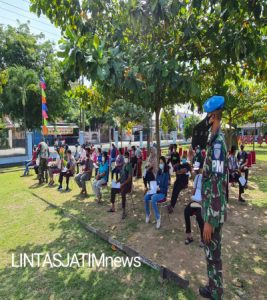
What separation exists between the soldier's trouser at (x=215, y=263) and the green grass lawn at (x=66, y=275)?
44 cm

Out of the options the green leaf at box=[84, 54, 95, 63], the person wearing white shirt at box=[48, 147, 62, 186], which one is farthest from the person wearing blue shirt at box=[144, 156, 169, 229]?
the person wearing white shirt at box=[48, 147, 62, 186]

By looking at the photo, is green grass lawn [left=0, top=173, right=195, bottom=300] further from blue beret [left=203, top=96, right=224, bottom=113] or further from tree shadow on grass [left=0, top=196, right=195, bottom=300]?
blue beret [left=203, top=96, right=224, bottom=113]

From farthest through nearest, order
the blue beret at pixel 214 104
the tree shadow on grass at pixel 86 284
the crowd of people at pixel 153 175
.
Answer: the crowd of people at pixel 153 175, the tree shadow on grass at pixel 86 284, the blue beret at pixel 214 104

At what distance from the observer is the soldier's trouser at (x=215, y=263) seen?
2.87 m

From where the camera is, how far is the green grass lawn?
3402 millimetres

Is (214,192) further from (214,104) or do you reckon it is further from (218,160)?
(214,104)

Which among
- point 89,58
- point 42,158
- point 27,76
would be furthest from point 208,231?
point 27,76

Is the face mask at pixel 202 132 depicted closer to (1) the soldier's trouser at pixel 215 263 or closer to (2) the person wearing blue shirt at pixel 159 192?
(1) the soldier's trouser at pixel 215 263

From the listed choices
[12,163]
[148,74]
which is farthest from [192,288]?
[12,163]

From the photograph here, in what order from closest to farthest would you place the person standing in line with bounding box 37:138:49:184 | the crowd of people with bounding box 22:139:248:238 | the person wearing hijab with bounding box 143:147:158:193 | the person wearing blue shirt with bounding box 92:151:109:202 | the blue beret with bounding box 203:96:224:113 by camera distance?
the blue beret with bounding box 203:96:224:113
the crowd of people with bounding box 22:139:248:238
the person wearing hijab with bounding box 143:147:158:193
the person wearing blue shirt with bounding box 92:151:109:202
the person standing in line with bounding box 37:138:49:184

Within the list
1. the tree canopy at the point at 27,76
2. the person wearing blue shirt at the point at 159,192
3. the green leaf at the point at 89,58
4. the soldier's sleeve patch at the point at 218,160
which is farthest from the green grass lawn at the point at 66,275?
the tree canopy at the point at 27,76

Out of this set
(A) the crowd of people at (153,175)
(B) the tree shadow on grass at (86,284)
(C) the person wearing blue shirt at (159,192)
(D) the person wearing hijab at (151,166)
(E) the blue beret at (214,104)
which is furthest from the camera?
(D) the person wearing hijab at (151,166)

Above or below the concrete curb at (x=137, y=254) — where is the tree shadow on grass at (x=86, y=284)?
below

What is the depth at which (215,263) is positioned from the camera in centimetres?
290
